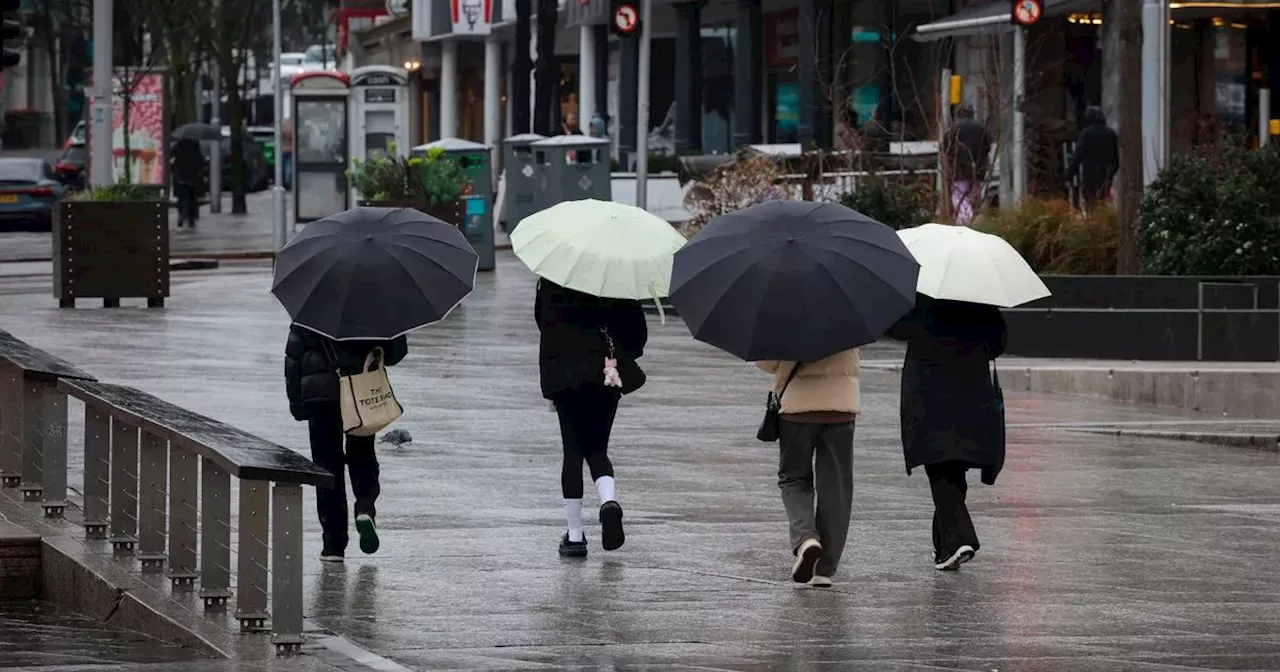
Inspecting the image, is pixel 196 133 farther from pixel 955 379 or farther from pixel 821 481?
pixel 821 481

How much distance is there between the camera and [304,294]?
992cm

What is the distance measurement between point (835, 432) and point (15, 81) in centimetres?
8745

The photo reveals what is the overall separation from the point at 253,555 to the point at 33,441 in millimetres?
3182

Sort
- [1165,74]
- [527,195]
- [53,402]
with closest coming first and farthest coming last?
[53,402] → [1165,74] → [527,195]

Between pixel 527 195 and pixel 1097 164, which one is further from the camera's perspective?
pixel 527 195

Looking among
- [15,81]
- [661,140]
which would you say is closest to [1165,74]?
[661,140]

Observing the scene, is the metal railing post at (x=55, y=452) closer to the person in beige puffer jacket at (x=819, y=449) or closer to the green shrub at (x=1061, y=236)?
the person in beige puffer jacket at (x=819, y=449)

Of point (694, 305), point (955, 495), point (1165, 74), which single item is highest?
point (1165, 74)

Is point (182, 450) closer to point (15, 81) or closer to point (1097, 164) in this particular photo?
point (1097, 164)

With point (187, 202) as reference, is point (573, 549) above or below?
below

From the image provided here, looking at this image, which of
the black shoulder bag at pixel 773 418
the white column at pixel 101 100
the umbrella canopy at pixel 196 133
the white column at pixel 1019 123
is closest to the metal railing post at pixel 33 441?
the black shoulder bag at pixel 773 418

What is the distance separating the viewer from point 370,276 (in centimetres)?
993

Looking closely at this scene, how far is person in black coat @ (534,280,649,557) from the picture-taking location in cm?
1026

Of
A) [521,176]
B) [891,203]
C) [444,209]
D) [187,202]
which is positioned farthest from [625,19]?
[187,202]
